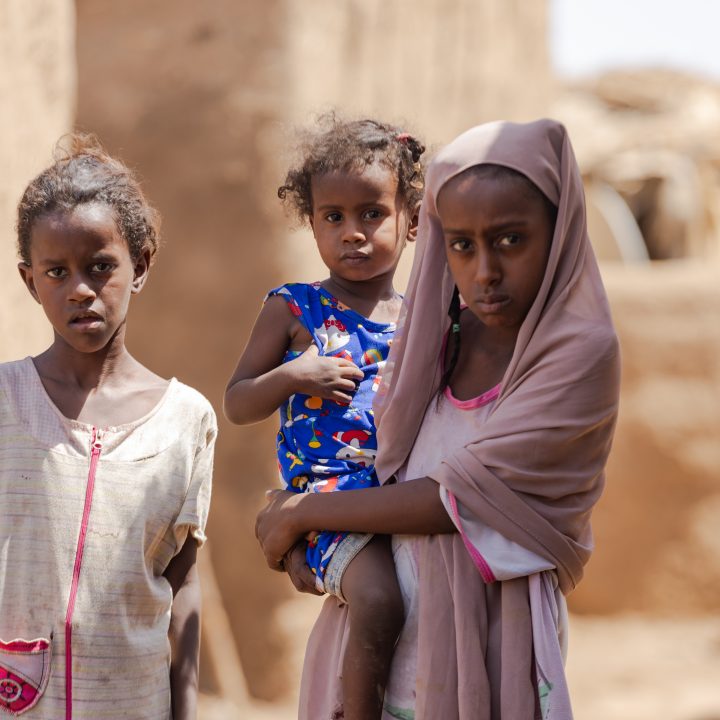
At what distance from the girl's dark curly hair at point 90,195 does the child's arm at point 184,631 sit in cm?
65

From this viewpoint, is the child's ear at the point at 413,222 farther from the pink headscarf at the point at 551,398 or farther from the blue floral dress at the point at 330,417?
the pink headscarf at the point at 551,398

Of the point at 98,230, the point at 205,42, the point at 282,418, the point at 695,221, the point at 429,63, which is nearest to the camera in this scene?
the point at 98,230

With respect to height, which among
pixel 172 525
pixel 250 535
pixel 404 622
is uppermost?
pixel 172 525

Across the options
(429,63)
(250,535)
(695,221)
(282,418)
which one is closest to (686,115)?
(695,221)

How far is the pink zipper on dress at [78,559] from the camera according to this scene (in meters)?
2.37

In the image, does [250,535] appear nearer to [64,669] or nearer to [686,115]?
[64,669]

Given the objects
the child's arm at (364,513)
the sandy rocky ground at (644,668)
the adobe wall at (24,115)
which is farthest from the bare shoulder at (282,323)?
the sandy rocky ground at (644,668)

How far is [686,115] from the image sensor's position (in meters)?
22.1

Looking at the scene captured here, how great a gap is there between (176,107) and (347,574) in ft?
15.3

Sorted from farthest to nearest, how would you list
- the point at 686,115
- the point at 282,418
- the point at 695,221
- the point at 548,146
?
the point at 686,115 < the point at 695,221 < the point at 282,418 < the point at 548,146

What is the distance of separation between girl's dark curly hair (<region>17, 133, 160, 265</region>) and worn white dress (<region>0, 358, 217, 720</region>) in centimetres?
31

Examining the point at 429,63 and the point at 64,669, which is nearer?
the point at 64,669

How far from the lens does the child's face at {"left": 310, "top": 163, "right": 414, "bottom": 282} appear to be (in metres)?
2.72

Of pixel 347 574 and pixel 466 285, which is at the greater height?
pixel 466 285
